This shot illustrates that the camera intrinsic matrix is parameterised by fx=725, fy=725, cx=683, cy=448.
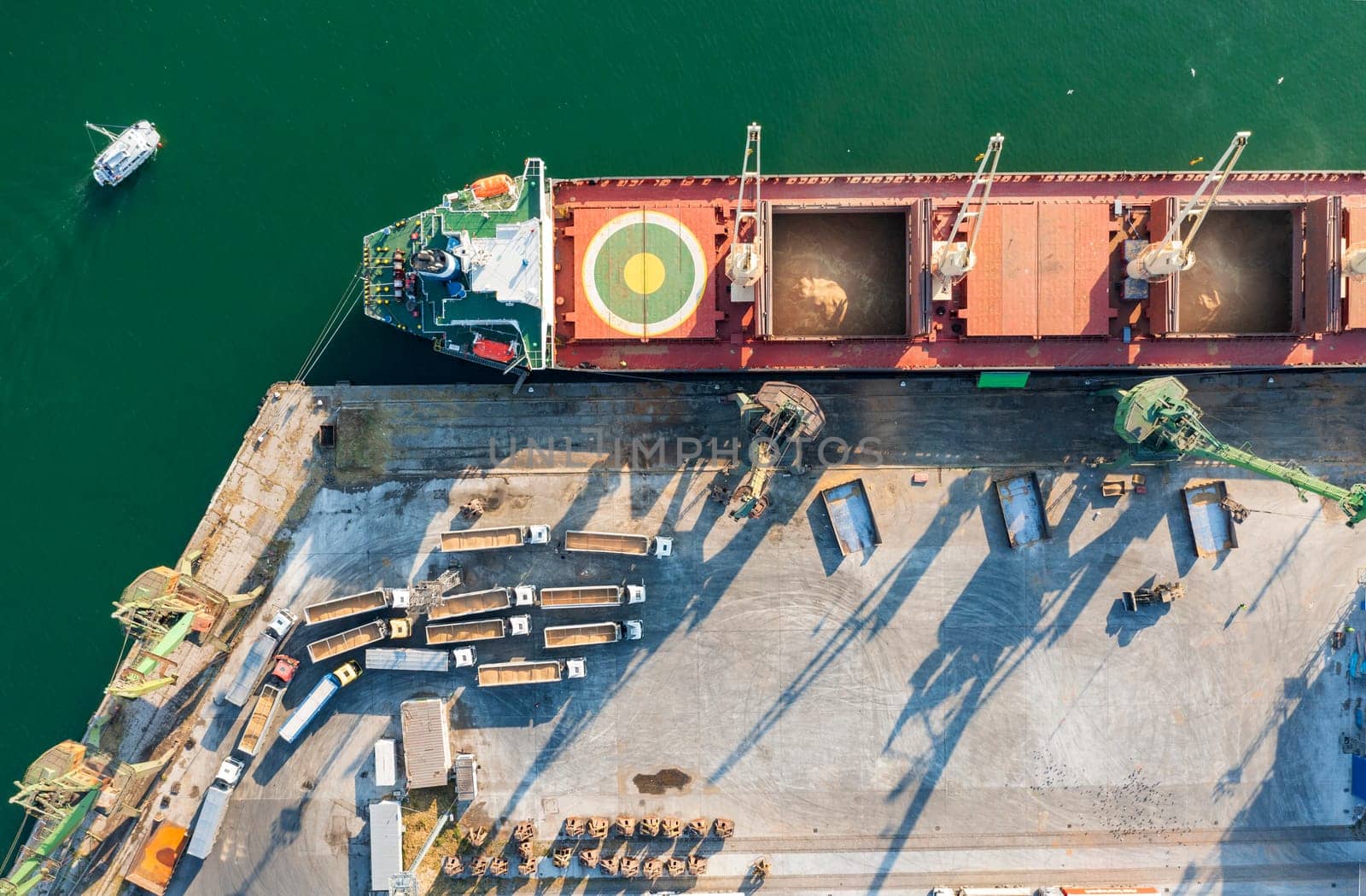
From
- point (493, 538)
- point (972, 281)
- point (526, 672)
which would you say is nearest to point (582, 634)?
point (526, 672)

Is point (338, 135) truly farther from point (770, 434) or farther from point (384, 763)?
point (384, 763)

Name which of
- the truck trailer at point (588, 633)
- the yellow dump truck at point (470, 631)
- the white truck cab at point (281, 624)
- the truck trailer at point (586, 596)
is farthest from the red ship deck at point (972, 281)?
the white truck cab at point (281, 624)

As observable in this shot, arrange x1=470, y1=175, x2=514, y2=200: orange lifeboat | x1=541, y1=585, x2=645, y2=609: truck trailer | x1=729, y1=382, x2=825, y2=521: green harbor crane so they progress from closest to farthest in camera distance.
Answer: x1=470, y1=175, x2=514, y2=200: orange lifeboat → x1=729, y1=382, x2=825, y2=521: green harbor crane → x1=541, y1=585, x2=645, y2=609: truck trailer

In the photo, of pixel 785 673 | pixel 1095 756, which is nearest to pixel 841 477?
pixel 785 673

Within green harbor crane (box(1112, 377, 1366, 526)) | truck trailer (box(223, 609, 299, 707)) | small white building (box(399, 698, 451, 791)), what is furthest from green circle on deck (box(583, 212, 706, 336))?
truck trailer (box(223, 609, 299, 707))

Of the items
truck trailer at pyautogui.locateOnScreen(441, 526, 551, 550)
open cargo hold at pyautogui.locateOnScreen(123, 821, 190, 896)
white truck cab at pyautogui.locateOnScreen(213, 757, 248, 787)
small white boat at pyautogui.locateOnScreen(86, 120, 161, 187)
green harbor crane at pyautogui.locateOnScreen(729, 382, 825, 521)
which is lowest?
open cargo hold at pyautogui.locateOnScreen(123, 821, 190, 896)

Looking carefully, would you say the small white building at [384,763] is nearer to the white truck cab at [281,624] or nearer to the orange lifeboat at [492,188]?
the white truck cab at [281,624]

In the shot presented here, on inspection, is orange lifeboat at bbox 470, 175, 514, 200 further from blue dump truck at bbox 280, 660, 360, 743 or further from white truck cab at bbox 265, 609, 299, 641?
blue dump truck at bbox 280, 660, 360, 743
